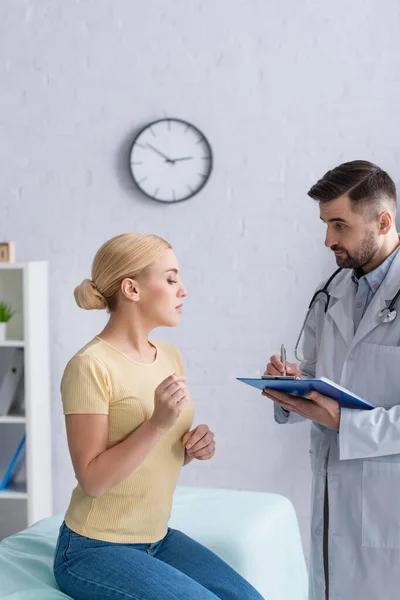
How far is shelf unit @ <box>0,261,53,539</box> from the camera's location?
3.52 metres

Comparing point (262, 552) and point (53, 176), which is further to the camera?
point (53, 176)

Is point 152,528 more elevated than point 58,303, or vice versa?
point 58,303

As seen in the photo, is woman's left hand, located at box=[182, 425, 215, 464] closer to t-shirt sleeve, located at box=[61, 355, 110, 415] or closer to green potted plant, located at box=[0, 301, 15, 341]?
t-shirt sleeve, located at box=[61, 355, 110, 415]

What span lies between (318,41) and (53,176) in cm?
132

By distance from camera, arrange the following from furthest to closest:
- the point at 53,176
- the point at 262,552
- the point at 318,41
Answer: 1. the point at 53,176
2. the point at 318,41
3. the point at 262,552

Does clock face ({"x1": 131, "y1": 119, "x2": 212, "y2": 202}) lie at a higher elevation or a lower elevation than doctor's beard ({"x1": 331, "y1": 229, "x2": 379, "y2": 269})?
higher

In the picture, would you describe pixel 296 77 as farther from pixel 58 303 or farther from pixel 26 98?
pixel 58 303

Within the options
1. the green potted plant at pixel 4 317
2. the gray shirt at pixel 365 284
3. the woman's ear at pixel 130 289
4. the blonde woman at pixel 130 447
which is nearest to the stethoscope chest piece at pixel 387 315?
the gray shirt at pixel 365 284

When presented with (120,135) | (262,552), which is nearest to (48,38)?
(120,135)

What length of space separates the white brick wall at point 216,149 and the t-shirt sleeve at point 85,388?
5.82 feet

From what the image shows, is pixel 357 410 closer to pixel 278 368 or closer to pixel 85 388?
pixel 278 368

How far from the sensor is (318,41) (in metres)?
3.46

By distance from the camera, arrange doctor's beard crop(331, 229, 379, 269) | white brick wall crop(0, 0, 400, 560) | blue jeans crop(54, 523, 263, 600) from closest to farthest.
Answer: blue jeans crop(54, 523, 263, 600), doctor's beard crop(331, 229, 379, 269), white brick wall crop(0, 0, 400, 560)

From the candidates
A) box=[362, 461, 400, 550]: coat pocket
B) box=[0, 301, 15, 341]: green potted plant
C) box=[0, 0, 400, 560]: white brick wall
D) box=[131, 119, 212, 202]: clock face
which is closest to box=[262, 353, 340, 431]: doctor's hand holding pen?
box=[362, 461, 400, 550]: coat pocket
